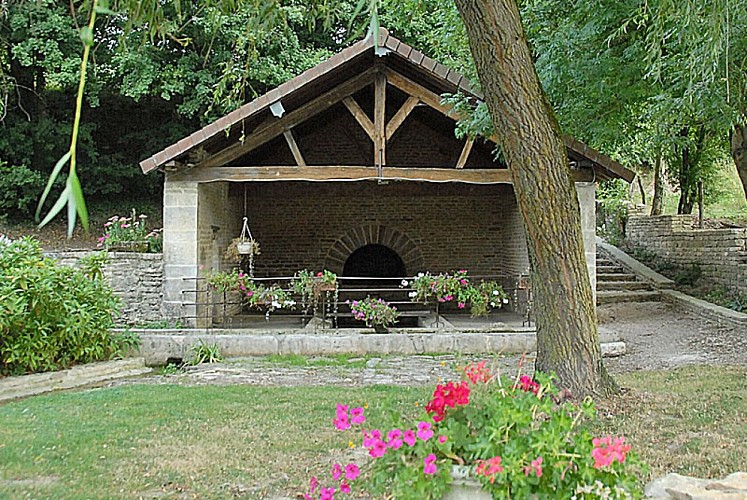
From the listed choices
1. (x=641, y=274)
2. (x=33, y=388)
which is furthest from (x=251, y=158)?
(x=641, y=274)

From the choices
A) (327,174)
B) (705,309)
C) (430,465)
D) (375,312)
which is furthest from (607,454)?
(705,309)

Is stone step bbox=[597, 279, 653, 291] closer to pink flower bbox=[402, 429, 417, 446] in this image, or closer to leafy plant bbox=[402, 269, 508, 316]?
leafy plant bbox=[402, 269, 508, 316]

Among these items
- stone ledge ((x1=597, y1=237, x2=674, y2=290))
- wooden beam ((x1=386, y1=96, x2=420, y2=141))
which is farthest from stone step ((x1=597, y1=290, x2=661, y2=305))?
wooden beam ((x1=386, y1=96, x2=420, y2=141))

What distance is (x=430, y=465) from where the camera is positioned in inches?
88.7

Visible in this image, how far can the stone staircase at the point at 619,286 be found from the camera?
43.2 ft

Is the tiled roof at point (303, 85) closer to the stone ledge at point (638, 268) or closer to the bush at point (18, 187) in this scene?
the stone ledge at point (638, 268)

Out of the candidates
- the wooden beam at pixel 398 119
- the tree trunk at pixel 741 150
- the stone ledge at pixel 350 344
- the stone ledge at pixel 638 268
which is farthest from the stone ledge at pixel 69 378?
the stone ledge at pixel 638 268

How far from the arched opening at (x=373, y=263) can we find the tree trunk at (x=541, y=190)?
9534 millimetres

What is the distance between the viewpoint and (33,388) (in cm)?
644

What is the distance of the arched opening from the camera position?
47.7 feet

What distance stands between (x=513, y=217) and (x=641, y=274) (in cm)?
→ 336

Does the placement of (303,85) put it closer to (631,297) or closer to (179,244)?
(179,244)

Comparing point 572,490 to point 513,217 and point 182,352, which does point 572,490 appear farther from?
point 513,217

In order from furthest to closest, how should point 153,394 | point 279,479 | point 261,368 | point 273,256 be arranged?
point 273,256 → point 261,368 → point 153,394 → point 279,479
